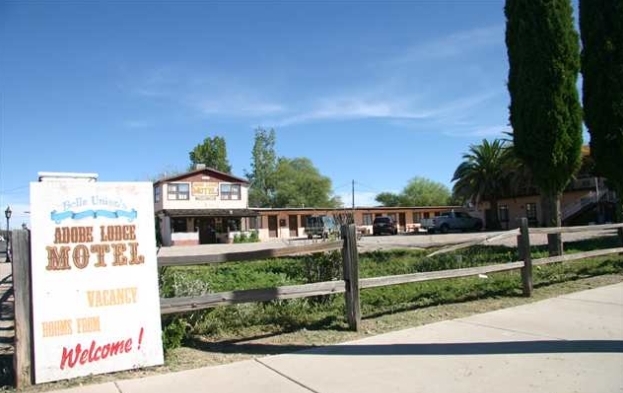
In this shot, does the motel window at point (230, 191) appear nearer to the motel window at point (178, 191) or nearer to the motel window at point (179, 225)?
the motel window at point (178, 191)

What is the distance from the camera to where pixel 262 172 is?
88500 mm

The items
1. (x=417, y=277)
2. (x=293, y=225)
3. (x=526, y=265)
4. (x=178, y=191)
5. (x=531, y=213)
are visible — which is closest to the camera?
(x=417, y=277)

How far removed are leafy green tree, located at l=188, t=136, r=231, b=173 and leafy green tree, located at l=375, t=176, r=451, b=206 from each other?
34.8 meters

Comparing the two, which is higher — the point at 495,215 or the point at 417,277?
the point at 495,215

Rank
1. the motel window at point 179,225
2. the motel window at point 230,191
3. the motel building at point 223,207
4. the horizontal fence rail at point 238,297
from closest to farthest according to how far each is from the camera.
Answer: the horizontal fence rail at point 238,297 < the motel building at point 223,207 < the motel window at point 179,225 < the motel window at point 230,191

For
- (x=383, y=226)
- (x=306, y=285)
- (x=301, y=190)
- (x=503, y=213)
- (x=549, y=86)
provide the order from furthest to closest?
(x=301, y=190) < (x=503, y=213) < (x=383, y=226) < (x=549, y=86) < (x=306, y=285)

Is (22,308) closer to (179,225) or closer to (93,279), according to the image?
(93,279)

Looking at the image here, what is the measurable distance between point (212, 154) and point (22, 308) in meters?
81.6

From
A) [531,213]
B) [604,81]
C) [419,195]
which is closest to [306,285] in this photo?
[604,81]

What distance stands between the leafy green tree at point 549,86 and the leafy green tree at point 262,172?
72.7 metres

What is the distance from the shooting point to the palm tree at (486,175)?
1895 inches

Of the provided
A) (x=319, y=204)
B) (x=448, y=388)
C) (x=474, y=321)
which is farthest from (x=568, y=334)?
(x=319, y=204)

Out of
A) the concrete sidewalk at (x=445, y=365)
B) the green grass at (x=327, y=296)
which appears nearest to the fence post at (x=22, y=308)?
the concrete sidewalk at (x=445, y=365)

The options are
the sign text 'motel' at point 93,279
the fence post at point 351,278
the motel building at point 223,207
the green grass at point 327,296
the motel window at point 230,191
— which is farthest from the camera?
the motel window at point 230,191
